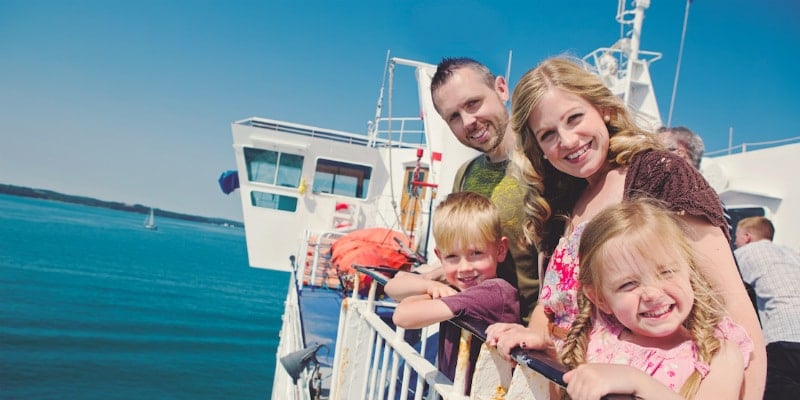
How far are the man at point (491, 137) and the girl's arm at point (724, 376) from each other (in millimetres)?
1035

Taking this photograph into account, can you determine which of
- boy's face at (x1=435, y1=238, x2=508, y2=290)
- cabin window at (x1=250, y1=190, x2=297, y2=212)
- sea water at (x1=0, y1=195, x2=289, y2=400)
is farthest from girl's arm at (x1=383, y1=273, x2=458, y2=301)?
sea water at (x1=0, y1=195, x2=289, y2=400)

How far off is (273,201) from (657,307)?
1405 cm

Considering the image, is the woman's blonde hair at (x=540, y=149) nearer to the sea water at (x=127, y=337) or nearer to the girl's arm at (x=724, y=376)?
the girl's arm at (x=724, y=376)

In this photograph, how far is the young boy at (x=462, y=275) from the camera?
1853mm

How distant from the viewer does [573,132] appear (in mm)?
1682

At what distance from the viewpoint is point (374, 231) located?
9.63 meters

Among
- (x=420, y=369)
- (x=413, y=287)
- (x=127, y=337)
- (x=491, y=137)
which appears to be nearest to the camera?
(x=420, y=369)

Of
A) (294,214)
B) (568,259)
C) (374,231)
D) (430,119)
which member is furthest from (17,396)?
(568,259)

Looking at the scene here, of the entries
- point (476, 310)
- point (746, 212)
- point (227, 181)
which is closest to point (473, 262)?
point (476, 310)

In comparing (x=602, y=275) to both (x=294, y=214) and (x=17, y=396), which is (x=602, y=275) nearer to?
(x=294, y=214)

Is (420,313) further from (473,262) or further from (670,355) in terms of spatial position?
(670,355)

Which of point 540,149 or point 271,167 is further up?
point 271,167

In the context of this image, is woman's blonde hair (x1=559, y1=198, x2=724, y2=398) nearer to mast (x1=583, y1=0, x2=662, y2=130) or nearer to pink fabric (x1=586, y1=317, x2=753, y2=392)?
pink fabric (x1=586, y1=317, x2=753, y2=392)

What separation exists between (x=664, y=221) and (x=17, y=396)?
51.2 feet
